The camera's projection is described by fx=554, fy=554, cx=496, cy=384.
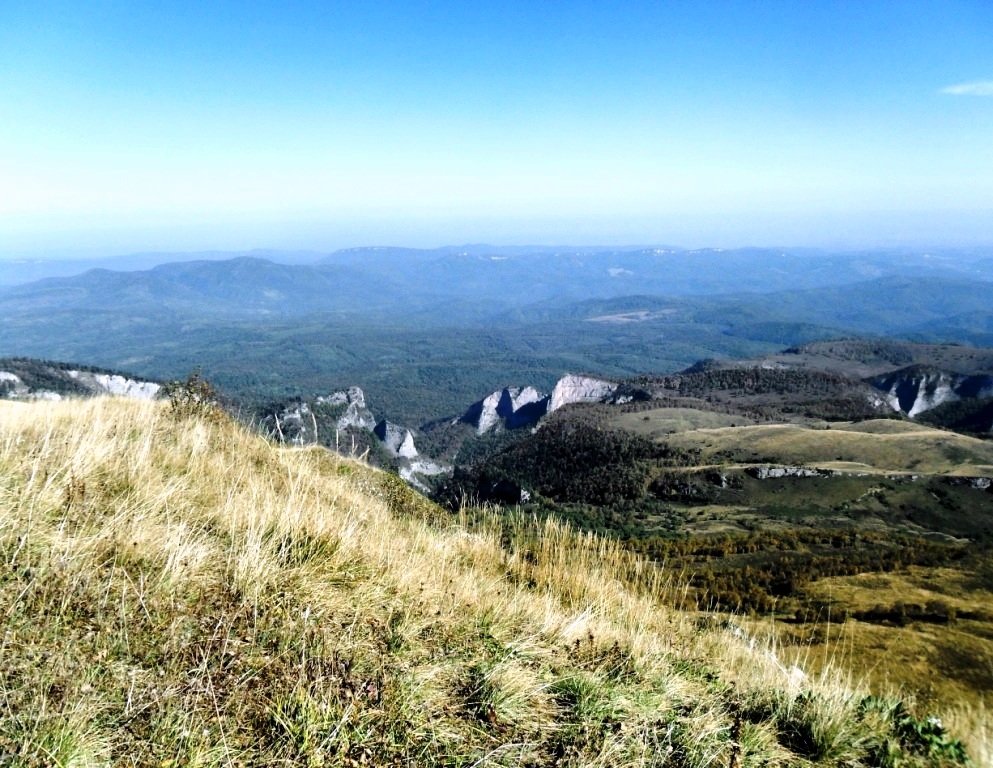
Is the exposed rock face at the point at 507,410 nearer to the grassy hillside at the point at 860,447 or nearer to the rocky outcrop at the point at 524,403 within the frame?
the rocky outcrop at the point at 524,403

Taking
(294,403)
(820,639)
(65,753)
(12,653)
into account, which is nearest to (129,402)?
(12,653)

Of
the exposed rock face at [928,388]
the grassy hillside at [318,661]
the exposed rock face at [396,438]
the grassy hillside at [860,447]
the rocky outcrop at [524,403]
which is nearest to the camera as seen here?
the grassy hillside at [318,661]

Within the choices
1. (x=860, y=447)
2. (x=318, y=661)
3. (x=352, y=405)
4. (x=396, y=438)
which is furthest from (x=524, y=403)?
(x=318, y=661)

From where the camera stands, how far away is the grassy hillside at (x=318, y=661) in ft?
8.05

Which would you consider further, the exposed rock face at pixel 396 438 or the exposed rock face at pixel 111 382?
the exposed rock face at pixel 396 438

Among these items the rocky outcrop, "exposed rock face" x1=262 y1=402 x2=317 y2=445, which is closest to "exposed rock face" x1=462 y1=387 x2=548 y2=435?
the rocky outcrop

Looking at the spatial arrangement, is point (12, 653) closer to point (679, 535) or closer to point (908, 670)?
point (908, 670)

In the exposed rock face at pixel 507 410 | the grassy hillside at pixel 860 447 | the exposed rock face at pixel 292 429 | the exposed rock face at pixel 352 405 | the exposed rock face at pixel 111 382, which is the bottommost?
the exposed rock face at pixel 507 410

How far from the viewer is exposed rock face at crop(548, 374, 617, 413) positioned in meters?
181

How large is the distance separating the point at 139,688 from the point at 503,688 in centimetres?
182

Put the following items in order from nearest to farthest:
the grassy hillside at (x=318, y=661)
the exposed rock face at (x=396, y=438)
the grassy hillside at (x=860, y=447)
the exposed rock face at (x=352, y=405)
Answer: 1. the grassy hillside at (x=318, y=661)
2. the grassy hillside at (x=860, y=447)
3. the exposed rock face at (x=396, y=438)
4. the exposed rock face at (x=352, y=405)

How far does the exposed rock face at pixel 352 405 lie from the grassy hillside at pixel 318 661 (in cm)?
14381

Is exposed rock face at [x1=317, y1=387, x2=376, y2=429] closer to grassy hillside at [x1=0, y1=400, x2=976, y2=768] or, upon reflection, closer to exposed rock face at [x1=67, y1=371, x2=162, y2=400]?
exposed rock face at [x1=67, y1=371, x2=162, y2=400]

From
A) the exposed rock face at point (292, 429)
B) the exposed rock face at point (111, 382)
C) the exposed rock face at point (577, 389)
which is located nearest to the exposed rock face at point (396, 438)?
the exposed rock face at point (292, 429)
